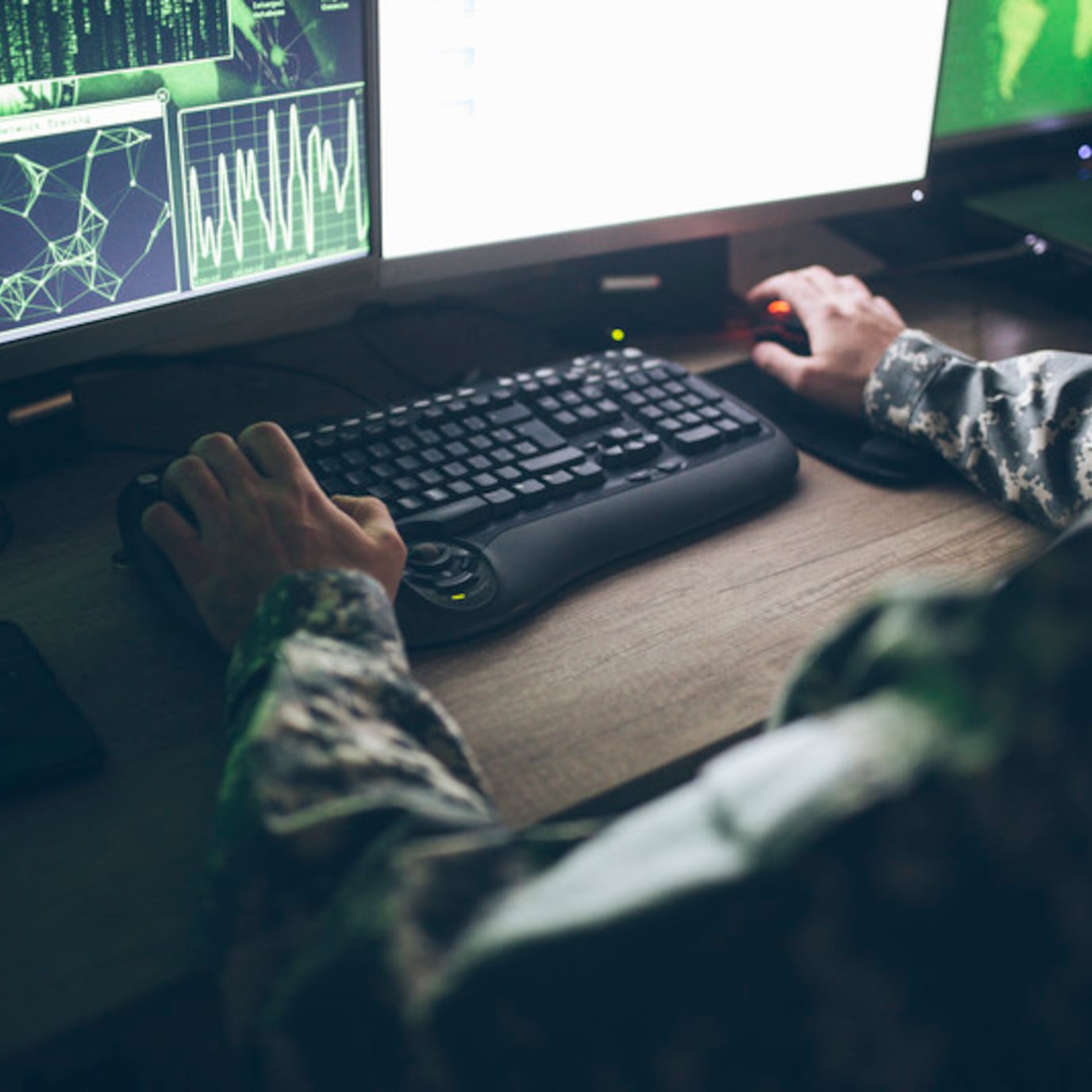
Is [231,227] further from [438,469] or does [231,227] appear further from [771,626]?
[771,626]

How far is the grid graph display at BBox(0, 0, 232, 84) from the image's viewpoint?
2.46ft

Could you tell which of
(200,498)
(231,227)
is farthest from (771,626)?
(231,227)

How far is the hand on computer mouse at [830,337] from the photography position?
1048mm

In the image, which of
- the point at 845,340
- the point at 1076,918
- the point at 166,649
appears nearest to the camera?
the point at 1076,918

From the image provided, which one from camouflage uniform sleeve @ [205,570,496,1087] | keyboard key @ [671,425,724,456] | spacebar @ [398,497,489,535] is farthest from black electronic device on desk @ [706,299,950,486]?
camouflage uniform sleeve @ [205,570,496,1087]

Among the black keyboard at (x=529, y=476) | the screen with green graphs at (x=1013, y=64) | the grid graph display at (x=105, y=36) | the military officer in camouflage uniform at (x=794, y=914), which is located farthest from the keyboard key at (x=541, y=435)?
the screen with green graphs at (x=1013, y=64)

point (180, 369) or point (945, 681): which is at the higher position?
point (945, 681)

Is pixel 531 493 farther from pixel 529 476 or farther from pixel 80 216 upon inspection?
pixel 80 216

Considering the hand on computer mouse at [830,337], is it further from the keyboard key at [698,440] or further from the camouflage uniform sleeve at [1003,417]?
the keyboard key at [698,440]

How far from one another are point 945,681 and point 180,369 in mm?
899

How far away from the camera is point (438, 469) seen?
2.85 ft

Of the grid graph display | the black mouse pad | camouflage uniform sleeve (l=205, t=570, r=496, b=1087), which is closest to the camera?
camouflage uniform sleeve (l=205, t=570, r=496, b=1087)

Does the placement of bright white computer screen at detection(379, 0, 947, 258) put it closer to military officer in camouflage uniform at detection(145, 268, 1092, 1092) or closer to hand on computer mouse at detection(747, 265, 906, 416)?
hand on computer mouse at detection(747, 265, 906, 416)

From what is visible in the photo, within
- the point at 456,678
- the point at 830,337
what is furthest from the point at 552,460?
the point at 830,337
